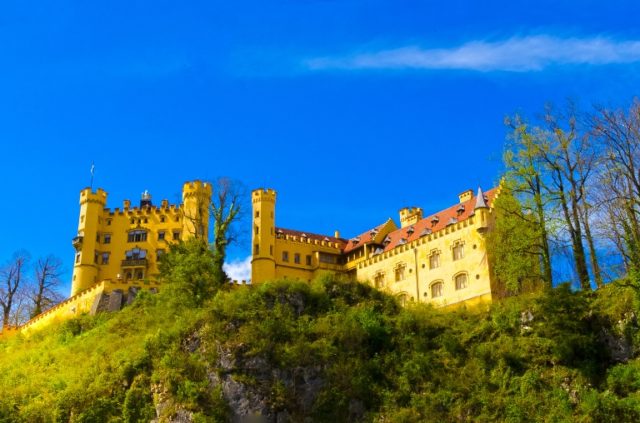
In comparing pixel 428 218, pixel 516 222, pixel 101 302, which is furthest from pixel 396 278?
pixel 101 302

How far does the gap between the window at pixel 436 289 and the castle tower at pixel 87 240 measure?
106 ft

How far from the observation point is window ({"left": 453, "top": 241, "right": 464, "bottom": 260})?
197 ft

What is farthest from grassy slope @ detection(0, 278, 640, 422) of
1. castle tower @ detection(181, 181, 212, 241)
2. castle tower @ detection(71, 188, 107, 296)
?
castle tower @ detection(181, 181, 212, 241)

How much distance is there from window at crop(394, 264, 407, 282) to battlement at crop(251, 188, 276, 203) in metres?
16.8

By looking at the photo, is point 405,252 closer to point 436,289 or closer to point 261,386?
point 436,289

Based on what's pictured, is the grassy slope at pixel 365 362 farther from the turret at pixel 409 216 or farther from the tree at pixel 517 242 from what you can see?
the turret at pixel 409 216

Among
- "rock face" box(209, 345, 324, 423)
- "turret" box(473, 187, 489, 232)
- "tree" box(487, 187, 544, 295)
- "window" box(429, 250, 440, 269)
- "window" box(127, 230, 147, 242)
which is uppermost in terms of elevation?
"window" box(127, 230, 147, 242)

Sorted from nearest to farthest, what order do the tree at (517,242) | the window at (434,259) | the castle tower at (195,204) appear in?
the tree at (517,242) → the window at (434,259) → the castle tower at (195,204)

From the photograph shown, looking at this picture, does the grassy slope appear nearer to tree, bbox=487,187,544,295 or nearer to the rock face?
the rock face

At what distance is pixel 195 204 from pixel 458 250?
1081 inches

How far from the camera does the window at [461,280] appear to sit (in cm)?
5892

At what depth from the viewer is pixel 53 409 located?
43.0 m

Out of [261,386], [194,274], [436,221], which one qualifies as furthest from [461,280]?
[261,386]

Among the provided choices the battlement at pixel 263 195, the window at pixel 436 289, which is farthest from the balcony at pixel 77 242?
the window at pixel 436 289
